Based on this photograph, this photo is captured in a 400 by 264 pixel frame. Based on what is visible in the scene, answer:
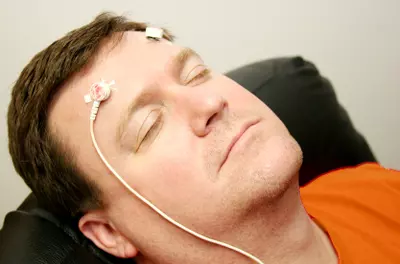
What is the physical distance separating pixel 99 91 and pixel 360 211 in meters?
0.80

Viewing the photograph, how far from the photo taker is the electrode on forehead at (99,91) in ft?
2.63

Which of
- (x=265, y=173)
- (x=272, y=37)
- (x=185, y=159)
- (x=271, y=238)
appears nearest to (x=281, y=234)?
(x=271, y=238)

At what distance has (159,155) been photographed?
30.9 inches

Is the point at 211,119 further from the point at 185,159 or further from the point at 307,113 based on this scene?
the point at 307,113

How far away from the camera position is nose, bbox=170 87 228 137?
2.57ft

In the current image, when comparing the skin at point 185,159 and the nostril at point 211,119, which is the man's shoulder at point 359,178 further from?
the nostril at point 211,119

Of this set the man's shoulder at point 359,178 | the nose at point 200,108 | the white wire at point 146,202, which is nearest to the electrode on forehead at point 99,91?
the white wire at point 146,202

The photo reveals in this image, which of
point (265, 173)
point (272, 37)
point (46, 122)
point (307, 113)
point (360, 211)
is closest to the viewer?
point (265, 173)

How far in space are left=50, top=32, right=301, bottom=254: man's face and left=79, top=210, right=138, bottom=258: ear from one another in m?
0.05

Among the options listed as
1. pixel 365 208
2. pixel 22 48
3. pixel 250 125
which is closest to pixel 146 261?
pixel 250 125

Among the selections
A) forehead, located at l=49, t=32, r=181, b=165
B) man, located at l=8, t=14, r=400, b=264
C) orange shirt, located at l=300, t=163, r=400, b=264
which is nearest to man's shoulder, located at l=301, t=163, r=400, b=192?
orange shirt, located at l=300, t=163, r=400, b=264

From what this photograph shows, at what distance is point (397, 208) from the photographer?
1.08 m

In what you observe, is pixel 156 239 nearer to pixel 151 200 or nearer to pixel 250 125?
pixel 151 200

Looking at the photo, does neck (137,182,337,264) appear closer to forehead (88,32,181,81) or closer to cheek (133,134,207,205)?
cheek (133,134,207,205)
